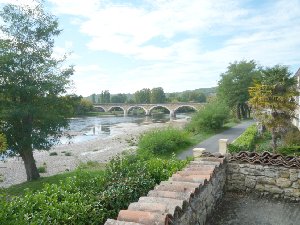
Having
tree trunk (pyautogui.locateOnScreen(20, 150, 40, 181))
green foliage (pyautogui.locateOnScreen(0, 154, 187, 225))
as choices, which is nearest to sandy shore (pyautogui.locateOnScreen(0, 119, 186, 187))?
tree trunk (pyautogui.locateOnScreen(20, 150, 40, 181))

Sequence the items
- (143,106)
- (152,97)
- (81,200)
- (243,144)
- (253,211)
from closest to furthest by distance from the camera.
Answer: (81,200), (253,211), (243,144), (143,106), (152,97)

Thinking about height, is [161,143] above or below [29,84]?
below

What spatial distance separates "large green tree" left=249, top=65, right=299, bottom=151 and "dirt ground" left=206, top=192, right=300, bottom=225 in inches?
424

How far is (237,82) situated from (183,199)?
46.3 metres

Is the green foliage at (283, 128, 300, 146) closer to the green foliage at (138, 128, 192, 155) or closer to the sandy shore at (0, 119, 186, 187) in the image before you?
the green foliage at (138, 128, 192, 155)

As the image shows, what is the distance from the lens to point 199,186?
556 centimetres

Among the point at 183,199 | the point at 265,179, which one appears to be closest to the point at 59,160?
the point at 265,179

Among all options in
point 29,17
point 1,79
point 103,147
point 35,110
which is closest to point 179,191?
point 35,110

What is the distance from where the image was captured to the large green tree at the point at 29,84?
52.8ft

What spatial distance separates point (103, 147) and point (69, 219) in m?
31.0

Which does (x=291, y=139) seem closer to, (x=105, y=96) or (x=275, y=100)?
(x=275, y=100)

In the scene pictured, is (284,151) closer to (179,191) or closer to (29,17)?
(179,191)

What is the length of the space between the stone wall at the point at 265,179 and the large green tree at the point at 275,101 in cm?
1039

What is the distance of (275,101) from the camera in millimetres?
17609
